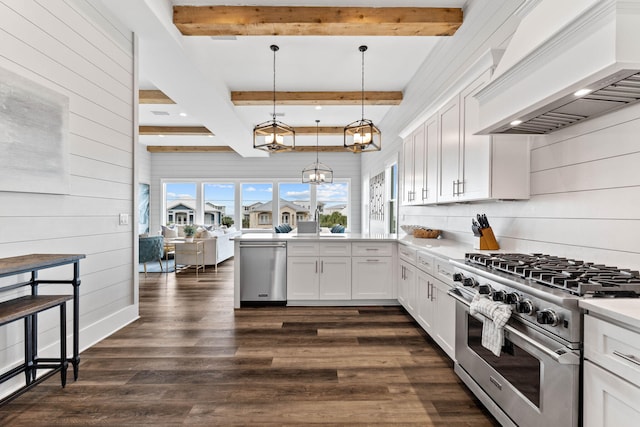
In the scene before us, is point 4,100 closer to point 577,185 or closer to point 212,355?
point 212,355

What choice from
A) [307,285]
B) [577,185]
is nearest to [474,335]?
[577,185]

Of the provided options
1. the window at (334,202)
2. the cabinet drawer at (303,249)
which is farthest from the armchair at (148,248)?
the window at (334,202)

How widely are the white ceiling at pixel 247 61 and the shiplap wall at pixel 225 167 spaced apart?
3573mm

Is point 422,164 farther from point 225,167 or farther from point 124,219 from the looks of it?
point 225,167

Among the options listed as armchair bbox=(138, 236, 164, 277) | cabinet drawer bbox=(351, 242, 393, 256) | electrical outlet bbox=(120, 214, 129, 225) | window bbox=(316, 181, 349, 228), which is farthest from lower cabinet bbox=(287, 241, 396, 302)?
window bbox=(316, 181, 349, 228)

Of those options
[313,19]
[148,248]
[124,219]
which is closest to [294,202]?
[148,248]

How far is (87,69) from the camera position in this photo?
282 cm

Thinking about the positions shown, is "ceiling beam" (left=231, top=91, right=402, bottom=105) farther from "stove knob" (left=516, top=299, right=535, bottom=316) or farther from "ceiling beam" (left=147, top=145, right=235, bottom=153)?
"stove knob" (left=516, top=299, right=535, bottom=316)

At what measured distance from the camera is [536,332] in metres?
1.45

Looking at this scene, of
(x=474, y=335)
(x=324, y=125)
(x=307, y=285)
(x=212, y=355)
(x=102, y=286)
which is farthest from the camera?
(x=324, y=125)

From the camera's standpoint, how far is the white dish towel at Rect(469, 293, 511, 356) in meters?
1.61

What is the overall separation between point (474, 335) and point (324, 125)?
6312mm

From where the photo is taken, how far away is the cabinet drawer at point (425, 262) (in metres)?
2.90

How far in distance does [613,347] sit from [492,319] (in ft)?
1.92
